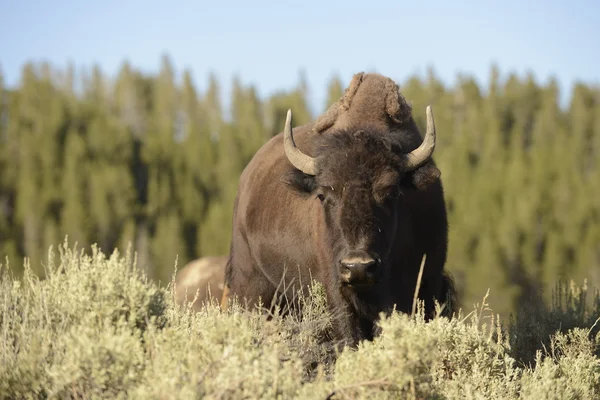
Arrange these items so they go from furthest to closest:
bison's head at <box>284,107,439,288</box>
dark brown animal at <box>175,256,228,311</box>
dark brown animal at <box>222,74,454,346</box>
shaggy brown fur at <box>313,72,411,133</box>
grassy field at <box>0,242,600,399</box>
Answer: dark brown animal at <box>175,256,228,311</box>, shaggy brown fur at <box>313,72,411,133</box>, dark brown animal at <box>222,74,454,346</box>, bison's head at <box>284,107,439,288</box>, grassy field at <box>0,242,600,399</box>

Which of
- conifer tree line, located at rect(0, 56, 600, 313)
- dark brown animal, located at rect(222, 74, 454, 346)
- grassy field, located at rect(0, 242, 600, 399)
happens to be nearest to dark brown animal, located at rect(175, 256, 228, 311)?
dark brown animal, located at rect(222, 74, 454, 346)

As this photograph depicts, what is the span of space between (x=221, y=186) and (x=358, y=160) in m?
65.3

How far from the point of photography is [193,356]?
14.1 feet

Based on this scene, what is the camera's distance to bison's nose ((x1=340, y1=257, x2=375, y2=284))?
5863 mm

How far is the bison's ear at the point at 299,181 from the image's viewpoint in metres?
6.96

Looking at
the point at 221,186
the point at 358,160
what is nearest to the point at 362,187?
the point at 358,160

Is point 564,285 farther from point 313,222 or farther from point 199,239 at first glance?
point 199,239

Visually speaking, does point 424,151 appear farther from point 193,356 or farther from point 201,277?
point 201,277

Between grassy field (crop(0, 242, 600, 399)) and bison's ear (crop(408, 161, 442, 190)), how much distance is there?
145 centimetres

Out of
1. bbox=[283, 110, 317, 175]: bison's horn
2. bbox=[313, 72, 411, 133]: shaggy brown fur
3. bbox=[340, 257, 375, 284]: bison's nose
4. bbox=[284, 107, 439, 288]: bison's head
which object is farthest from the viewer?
bbox=[313, 72, 411, 133]: shaggy brown fur

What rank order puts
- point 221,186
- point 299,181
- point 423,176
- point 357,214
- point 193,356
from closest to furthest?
point 193,356 → point 357,214 → point 423,176 → point 299,181 → point 221,186

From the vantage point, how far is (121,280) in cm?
491

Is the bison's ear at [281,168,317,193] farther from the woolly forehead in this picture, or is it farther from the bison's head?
the woolly forehead

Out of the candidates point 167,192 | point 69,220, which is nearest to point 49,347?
point 69,220
